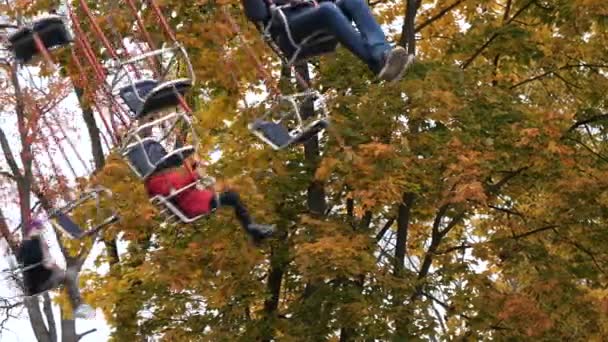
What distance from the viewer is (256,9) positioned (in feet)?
26.3

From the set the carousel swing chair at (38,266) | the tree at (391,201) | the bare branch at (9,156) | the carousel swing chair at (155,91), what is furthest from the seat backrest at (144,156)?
the bare branch at (9,156)

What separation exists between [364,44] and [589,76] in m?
7.14

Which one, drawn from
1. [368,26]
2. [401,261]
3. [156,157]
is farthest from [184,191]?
[401,261]

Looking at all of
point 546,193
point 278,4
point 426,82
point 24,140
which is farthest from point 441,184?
point 24,140

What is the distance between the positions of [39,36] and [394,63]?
3228 mm

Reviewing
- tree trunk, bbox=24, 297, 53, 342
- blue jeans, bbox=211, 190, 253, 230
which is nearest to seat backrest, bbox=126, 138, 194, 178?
blue jeans, bbox=211, 190, 253, 230

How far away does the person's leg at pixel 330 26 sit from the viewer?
786 centimetres

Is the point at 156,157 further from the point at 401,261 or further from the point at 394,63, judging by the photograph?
the point at 401,261

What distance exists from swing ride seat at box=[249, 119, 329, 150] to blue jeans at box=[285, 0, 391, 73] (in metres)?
0.67

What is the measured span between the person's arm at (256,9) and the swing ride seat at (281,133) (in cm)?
89

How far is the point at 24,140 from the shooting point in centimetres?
1806

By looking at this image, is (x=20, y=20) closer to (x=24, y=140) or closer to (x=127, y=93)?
(x=24, y=140)

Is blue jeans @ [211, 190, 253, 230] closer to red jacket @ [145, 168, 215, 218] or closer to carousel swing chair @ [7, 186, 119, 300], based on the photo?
red jacket @ [145, 168, 215, 218]

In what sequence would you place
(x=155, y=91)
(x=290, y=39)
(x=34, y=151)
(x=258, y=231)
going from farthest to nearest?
(x=34, y=151) → (x=258, y=231) → (x=290, y=39) → (x=155, y=91)
